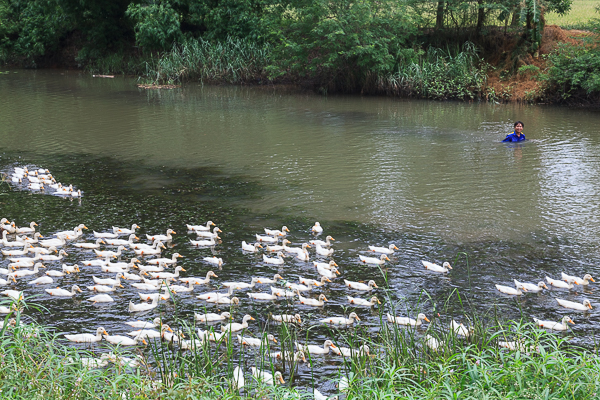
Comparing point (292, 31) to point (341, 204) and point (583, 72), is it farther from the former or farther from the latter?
point (341, 204)

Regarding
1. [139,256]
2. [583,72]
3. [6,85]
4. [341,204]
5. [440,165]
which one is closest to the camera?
[139,256]

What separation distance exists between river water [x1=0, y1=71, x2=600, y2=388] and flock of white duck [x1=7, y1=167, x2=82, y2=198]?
33 cm

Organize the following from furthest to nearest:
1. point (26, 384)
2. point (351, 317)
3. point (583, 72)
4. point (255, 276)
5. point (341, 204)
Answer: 1. point (583, 72)
2. point (341, 204)
3. point (255, 276)
4. point (351, 317)
5. point (26, 384)

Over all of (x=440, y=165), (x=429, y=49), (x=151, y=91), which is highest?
(x=429, y=49)

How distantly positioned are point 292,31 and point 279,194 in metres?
18.1

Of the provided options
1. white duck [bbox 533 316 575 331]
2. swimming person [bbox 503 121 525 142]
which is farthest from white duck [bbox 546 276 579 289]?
swimming person [bbox 503 121 525 142]

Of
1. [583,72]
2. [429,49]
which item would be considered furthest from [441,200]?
[429,49]

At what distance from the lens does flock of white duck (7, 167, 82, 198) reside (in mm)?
14812

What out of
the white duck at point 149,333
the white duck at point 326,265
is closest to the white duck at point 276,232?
the white duck at point 326,265

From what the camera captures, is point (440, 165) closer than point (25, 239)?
No

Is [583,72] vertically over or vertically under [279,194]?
over

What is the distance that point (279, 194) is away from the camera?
15.1 m

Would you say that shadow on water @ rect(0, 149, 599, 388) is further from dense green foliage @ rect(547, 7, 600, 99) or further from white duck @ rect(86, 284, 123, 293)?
dense green foliage @ rect(547, 7, 600, 99)

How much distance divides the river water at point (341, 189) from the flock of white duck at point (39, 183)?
331mm
